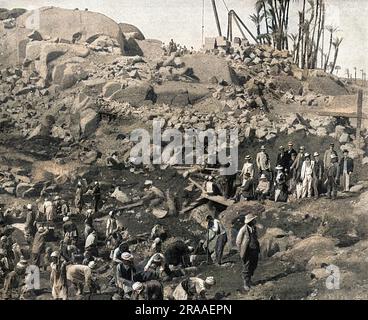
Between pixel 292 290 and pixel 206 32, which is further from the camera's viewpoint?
pixel 206 32

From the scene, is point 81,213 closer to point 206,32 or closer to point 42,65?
point 42,65

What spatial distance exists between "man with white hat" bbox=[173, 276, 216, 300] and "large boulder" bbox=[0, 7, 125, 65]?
3.91 meters

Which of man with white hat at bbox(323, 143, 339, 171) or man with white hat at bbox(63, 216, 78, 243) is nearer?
man with white hat at bbox(63, 216, 78, 243)

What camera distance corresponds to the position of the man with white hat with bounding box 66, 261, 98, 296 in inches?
397

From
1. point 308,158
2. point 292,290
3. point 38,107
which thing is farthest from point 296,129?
point 38,107

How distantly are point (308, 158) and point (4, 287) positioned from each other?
505 centimetres

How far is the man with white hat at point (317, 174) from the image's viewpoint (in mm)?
10320

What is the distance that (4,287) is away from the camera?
33.8 ft

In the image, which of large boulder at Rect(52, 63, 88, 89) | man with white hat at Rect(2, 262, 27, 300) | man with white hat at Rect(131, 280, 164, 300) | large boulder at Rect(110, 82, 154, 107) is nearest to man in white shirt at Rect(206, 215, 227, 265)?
man with white hat at Rect(131, 280, 164, 300)

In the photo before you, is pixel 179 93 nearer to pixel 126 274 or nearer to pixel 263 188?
pixel 263 188

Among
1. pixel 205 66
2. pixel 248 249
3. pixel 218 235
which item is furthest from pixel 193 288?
pixel 205 66

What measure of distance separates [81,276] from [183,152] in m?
2.45

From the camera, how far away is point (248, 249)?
10.1 m

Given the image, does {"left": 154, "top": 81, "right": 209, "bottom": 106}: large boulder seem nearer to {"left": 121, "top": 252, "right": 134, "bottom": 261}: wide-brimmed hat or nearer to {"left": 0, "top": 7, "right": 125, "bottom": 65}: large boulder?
{"left": 0, "top": 7, "right": 125, "bottom": 65}: large boulder
